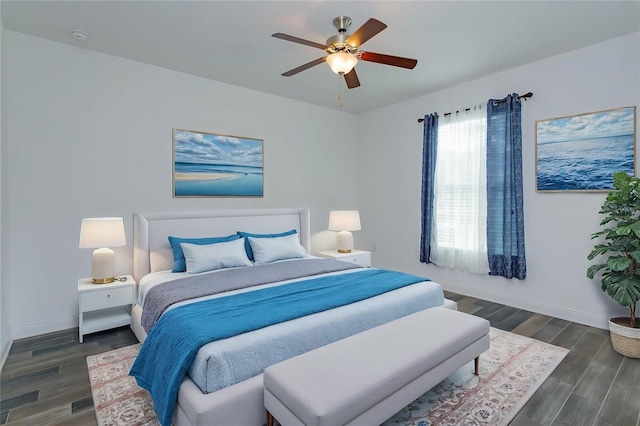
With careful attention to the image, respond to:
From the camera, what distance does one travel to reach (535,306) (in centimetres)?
378

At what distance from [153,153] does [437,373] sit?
11.8ft

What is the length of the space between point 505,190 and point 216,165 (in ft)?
11.7

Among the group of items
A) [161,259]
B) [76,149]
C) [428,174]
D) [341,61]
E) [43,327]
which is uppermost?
[341,61]

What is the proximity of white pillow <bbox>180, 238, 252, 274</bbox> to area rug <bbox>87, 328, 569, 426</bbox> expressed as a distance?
0.89 m

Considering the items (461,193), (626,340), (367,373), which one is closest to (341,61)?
(367,373)

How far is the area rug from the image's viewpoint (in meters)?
2.00

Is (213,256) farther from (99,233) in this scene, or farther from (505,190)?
(505,190)

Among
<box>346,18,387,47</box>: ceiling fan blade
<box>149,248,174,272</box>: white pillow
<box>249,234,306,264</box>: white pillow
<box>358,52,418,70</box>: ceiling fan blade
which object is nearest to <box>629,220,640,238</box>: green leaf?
<box>358,52,418,70</box>: ceiling fan blade

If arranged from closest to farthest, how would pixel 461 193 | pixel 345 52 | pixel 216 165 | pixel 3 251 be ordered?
pixel 345 52 < pixel 3 251 < pixel 216 165 < pixel 461 193

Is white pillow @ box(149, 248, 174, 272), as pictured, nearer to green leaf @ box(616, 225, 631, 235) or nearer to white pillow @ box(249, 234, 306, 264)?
white pillow @ box(249, 234, 306, 264)

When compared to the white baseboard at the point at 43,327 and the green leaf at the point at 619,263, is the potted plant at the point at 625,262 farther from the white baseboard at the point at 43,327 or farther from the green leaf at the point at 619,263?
the white baseboard at the point at 43,327

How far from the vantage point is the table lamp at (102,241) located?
9.98ft

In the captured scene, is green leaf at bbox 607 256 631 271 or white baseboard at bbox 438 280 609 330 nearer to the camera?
green leaf at bbox 607 256 631 271

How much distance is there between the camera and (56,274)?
3271 mm
